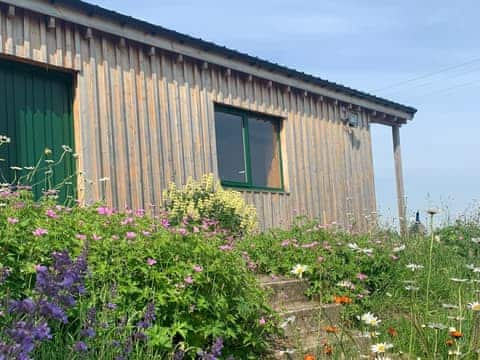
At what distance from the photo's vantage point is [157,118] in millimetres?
8625

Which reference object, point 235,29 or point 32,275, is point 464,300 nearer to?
point 32,275

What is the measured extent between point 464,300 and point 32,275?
404cm

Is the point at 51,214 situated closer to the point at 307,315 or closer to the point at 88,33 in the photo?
the point at 307,315

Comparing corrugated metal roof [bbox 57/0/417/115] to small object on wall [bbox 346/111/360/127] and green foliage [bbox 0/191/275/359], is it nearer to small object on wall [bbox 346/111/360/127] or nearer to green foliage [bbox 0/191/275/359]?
small object on wall [bbox 346/111/360/127]

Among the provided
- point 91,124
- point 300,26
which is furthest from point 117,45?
point 300,26

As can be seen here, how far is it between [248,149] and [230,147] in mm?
A: 363

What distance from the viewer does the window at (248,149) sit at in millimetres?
9922

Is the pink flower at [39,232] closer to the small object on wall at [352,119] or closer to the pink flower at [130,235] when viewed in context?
the pink flower at [130,235]

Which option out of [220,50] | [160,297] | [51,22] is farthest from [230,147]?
[160,297]

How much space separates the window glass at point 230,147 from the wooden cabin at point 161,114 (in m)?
0.02

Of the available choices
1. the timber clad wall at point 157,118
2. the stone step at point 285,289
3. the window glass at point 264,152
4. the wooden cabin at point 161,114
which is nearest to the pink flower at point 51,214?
the stone step at point 285,289

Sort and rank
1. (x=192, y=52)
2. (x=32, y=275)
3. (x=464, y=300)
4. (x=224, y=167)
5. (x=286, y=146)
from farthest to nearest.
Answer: (x=286, y=146) < (x=224, y=167) < (x=192, y=52) < (x=464, y=300) < (x=32, y=275)

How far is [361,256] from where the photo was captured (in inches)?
247

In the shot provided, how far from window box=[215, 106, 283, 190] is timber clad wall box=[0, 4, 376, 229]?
0.59 ft
